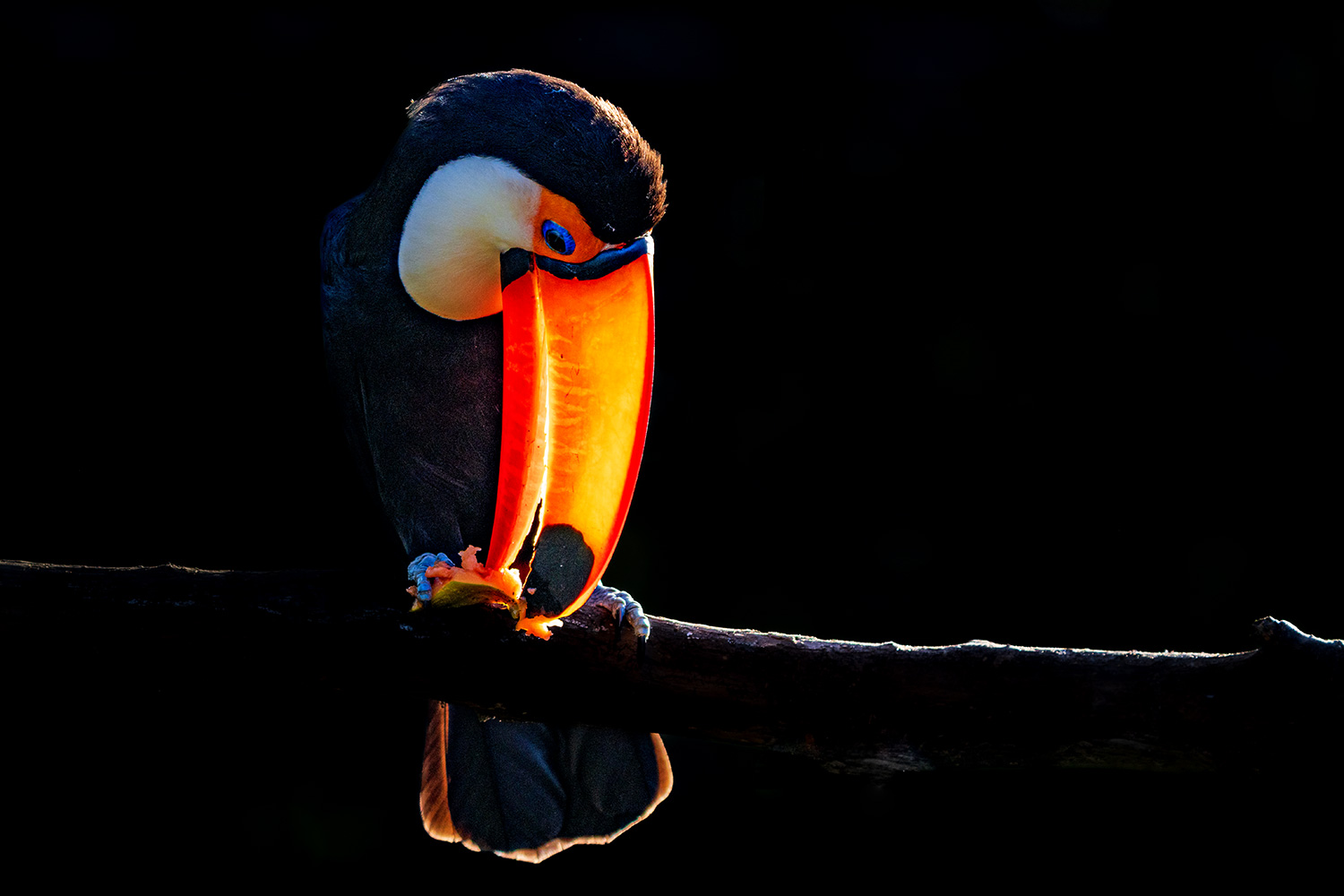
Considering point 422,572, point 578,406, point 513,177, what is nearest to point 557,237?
point 513,177

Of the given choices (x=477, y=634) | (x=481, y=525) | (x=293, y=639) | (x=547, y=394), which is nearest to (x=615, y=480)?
(x=547, y=394)

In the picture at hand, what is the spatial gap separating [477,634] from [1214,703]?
78 centimetres

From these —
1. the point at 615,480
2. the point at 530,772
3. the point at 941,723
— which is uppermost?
the point at 615,480

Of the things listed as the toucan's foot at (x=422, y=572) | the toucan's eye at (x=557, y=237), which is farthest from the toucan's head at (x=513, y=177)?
the toucan's foot at (x=422, y=572)

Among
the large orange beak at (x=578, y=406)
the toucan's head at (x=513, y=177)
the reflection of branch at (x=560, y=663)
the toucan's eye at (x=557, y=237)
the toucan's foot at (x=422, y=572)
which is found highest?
the toucan's head at (x=513, y=177)

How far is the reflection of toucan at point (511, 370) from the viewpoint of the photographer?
1.37 metres

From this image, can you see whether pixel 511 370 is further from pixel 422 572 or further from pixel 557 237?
pixel 422 572

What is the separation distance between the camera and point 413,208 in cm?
152

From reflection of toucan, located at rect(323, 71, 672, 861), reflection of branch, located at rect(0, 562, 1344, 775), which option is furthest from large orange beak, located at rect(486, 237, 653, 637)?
reflection of branch, located at rect(0, 562, 1344, 775)

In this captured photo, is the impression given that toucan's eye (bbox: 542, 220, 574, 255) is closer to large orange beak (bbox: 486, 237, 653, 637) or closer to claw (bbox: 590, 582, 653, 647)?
large orange beak (bbox: 486, 237, 653, 637)

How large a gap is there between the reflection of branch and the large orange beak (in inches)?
4.6

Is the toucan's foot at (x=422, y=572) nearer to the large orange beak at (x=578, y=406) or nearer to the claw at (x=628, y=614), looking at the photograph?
the large orange beak at (x=578, y=406)

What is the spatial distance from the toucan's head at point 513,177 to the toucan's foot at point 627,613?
42 centimetres

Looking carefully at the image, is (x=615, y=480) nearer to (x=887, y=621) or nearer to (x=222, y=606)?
(x=222, y=606)
